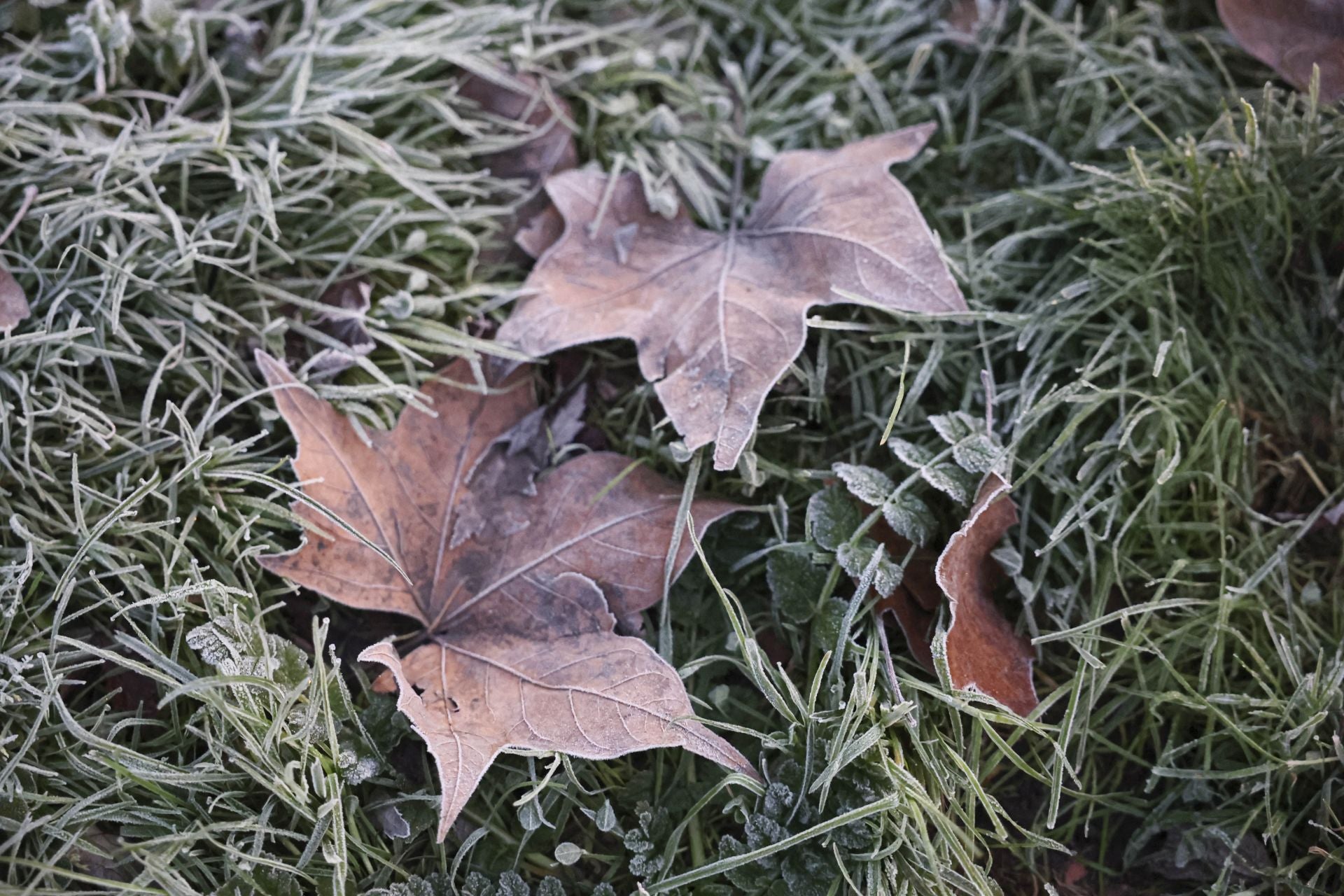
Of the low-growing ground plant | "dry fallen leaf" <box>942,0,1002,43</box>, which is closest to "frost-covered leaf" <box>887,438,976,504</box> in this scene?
the low-growing ground plant

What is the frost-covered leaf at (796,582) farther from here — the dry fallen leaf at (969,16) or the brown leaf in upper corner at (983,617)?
the dry fallen leaf at (969,16)

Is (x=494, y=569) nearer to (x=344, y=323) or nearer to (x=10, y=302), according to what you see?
(x=344, y=323)

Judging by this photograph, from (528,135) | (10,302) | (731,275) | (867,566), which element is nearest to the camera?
(867,566)

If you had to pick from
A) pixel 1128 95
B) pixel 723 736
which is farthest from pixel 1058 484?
pixel 1128 95

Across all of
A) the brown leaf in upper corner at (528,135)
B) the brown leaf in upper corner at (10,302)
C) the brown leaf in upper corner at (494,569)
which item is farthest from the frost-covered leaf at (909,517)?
the brown leaf in upper corner at (10,302)

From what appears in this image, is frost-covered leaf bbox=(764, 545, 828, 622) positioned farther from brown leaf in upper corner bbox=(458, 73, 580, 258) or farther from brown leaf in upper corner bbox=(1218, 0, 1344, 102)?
brown leaf in upper corner bbox=(1218, 0, 1344, 102)

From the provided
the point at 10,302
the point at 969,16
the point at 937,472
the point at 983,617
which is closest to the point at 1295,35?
the point at 969,16

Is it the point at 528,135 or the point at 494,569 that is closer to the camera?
the point at 494,569
